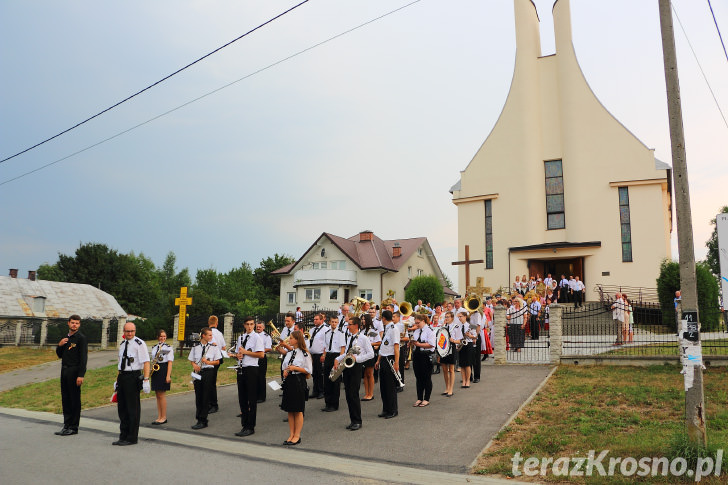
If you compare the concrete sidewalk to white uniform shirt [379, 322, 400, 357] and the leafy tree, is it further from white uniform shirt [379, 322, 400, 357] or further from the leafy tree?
the leafy tree

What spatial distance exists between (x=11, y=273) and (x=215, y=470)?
53.4 meters

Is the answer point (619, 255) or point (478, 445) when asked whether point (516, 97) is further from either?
point (478, 445)

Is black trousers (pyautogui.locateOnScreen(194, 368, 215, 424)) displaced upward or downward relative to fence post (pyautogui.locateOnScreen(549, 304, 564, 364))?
downward

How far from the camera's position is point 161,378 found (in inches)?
406

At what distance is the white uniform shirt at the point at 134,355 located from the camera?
9.22m

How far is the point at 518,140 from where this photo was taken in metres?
37.0


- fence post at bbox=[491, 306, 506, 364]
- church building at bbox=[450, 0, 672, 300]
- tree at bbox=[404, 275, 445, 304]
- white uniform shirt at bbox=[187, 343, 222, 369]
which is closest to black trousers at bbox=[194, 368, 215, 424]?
white uniform shirt at bbox=[187, 343, 222, 369]

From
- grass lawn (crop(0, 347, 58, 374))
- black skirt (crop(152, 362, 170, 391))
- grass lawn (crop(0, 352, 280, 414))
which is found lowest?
grass lawn (crop(0, 347, 58, 374))

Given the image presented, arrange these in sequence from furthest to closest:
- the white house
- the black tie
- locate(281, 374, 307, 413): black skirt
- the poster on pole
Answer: the white house < the poster on pole < the black tie < locate(281, 374, 307, 413): black skirt

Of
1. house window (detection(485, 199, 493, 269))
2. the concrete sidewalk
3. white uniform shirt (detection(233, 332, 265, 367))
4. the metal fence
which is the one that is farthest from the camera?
house window (detection(485, 199, 493, 269))

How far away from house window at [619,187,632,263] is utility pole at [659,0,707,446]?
28.4 meters

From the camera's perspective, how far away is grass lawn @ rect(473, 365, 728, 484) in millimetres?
7199

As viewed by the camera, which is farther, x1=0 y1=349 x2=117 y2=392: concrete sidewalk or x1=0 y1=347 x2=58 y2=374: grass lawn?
x1=0 y1=347 x2=58 y2=374: grass lawn

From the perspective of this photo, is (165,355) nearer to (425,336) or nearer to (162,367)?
(162,367)
